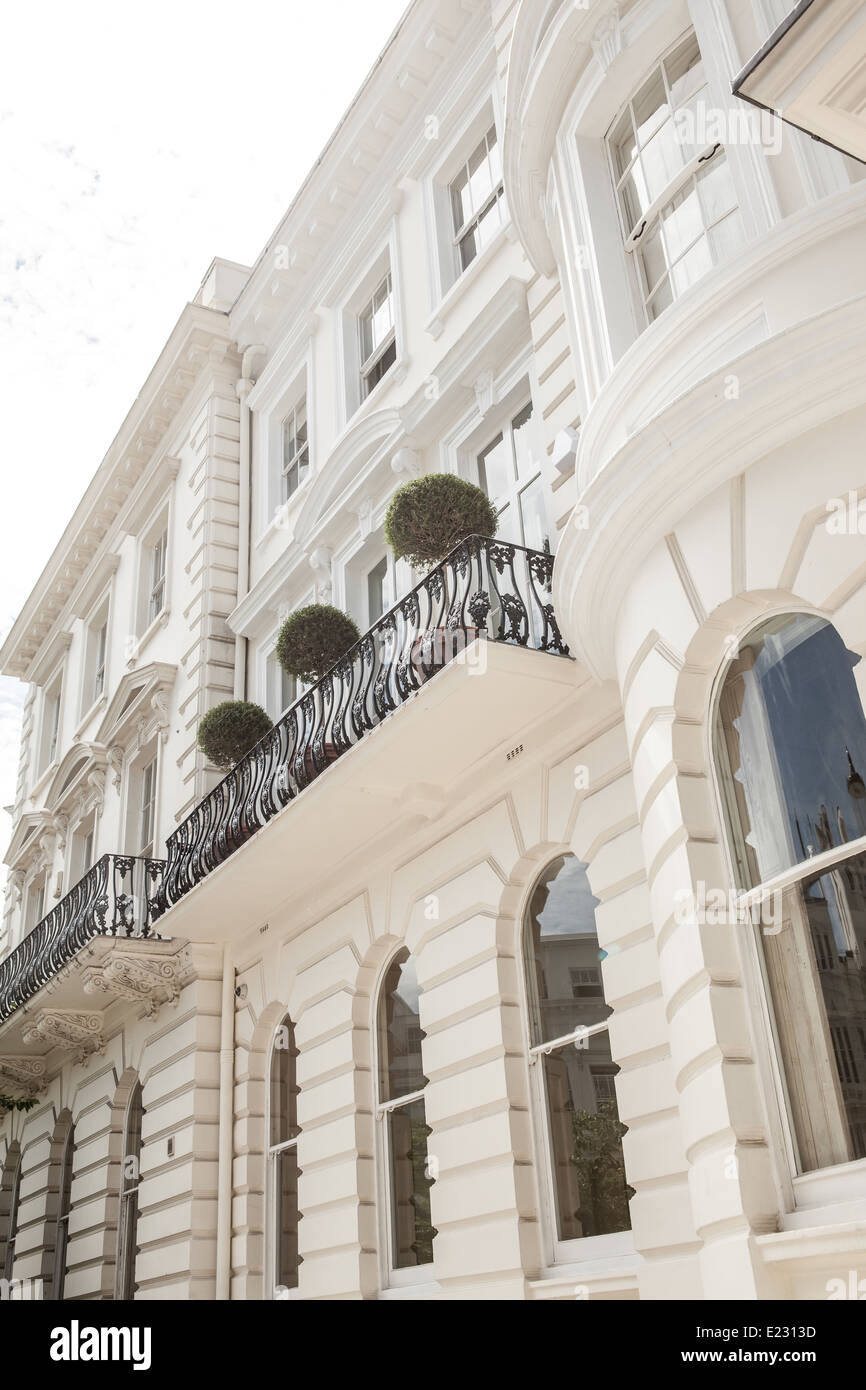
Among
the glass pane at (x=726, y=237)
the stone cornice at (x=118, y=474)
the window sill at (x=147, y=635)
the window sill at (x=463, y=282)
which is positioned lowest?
the glass pane at (x=726, y=237)

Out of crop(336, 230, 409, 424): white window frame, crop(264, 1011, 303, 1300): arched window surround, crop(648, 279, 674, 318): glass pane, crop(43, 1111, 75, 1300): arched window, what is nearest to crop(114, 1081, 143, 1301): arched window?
crop(43, 1111, 75, 1300): arched window

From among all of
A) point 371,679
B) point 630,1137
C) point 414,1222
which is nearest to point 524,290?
point 371,679

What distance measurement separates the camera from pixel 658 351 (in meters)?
7.75

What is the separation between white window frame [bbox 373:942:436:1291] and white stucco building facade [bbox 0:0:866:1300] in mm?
43

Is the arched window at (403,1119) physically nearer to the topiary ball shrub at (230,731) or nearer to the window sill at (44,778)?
the topiary ball shrub at (230,731)

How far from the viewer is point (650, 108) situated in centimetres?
921

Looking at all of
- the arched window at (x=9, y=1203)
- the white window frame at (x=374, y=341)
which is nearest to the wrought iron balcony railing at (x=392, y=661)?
the white window frame at (x=374, y=341)

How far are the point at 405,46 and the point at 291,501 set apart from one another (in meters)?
5.43

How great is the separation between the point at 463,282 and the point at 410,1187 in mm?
8623

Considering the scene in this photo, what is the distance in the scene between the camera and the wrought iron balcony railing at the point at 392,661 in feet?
31.3

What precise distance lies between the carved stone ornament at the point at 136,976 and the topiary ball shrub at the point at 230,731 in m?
2.43

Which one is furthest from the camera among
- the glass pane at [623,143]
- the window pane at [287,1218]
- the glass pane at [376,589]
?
the glass pane at [376,589]

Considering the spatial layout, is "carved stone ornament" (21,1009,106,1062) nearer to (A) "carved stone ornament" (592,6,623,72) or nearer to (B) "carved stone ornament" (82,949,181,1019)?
(B) "carved stone ornament" (82,949,181,1019)

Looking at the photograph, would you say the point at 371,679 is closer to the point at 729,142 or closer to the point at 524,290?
the point at 524,290
